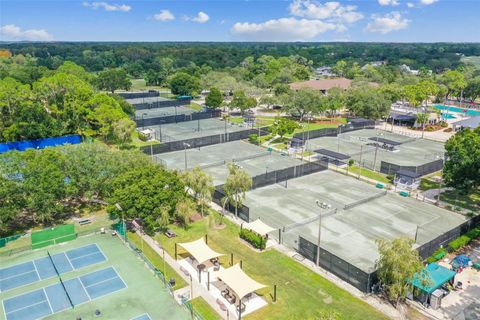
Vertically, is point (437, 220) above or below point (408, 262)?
below

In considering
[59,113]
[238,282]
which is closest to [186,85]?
[59,113]

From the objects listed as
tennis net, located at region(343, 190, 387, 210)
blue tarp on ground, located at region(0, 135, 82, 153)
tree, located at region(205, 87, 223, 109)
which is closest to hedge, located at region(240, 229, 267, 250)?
tennis net, located at region(343, 190, 387, 210)

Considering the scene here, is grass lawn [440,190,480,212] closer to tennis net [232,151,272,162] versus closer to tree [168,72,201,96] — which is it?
tennis net [232,151,272,162]

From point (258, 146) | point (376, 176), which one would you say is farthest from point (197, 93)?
point (376, 176)

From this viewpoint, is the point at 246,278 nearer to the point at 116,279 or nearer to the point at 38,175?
the point at 116,279

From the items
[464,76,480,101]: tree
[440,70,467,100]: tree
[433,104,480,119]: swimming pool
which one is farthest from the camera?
[440,70,467,100]: tree
